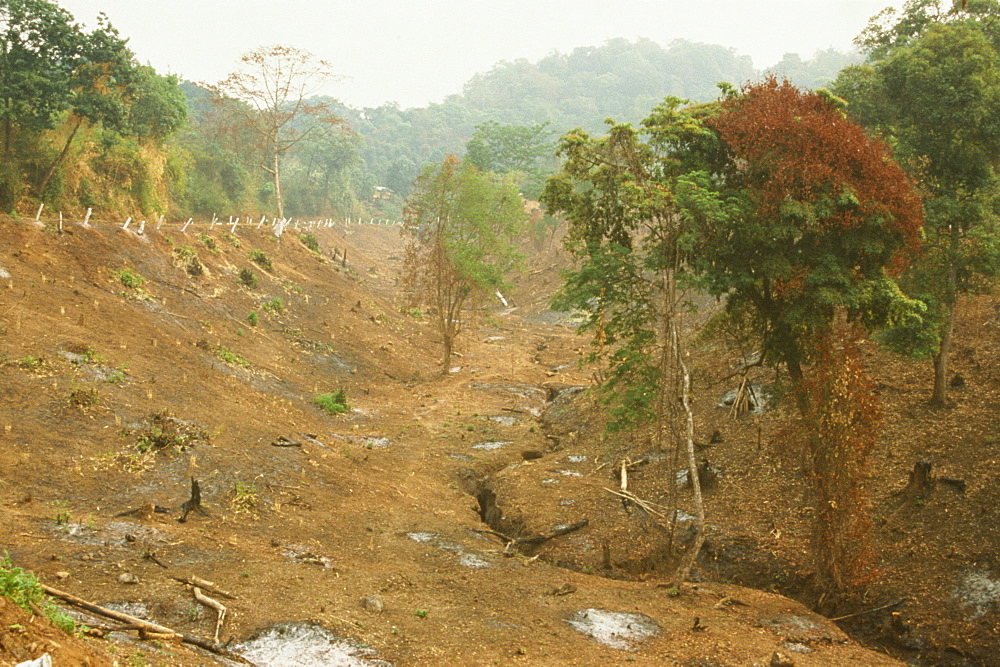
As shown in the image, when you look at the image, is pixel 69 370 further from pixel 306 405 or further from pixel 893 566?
pixel 893 566

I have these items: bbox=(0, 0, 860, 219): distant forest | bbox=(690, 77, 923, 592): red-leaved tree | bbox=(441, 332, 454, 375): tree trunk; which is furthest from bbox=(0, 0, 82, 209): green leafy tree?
bbox=(690, 77, 923, 592): red-leaved tree

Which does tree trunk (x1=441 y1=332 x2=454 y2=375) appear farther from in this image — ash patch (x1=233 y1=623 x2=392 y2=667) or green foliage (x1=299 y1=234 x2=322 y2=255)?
ash patch (x1=233 y1=623 x2=392 y2=667)

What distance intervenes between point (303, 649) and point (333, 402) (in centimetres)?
1682

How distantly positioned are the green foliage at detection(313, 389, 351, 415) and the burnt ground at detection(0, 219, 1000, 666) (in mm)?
353

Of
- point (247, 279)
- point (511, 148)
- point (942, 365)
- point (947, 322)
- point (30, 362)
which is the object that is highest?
point (511, 148)

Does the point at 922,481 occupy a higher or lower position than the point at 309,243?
lower

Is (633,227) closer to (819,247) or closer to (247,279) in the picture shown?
(819,247)

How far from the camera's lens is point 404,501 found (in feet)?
60.0

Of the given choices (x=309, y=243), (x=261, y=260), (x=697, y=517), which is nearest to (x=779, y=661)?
(x=697, y=517)

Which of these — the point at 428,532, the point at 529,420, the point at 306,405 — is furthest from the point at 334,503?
the point at 529,420

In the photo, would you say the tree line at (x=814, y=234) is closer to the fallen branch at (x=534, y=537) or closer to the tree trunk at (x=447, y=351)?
the fallen branch at (x=534, y=537)

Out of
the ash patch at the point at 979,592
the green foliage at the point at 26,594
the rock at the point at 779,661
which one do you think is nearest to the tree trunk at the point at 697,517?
the rock at the point at 779,661

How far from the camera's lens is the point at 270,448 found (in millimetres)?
18625

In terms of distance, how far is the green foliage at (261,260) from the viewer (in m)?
37.2
